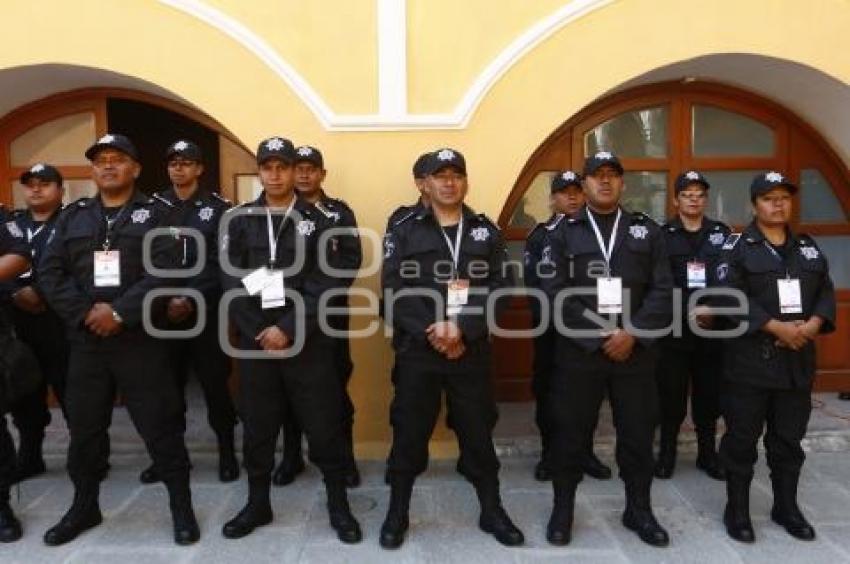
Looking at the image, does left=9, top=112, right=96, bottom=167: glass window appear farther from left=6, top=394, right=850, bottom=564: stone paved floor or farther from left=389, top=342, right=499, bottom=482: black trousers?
left=389, top=342, right=499, bottom=482: black trousers

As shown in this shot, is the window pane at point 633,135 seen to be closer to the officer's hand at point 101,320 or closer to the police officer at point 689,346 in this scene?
the police officer at point 689,346

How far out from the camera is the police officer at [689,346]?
4402mm

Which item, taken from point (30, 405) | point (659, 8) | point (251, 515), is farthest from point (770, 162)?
point (30, 405)

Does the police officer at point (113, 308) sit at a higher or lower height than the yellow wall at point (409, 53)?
lower

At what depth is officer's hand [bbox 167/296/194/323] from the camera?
3.98m

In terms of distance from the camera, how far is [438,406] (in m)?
3.74

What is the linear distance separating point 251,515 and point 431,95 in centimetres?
289

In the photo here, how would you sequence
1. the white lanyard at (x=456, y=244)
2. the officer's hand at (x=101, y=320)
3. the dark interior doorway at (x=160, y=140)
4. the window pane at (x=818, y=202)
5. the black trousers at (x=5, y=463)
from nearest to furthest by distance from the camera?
1. the officer's hand at (x=101, y=320)
2. the white lanyard at (x=456, y=244)
3. the black trousers at (x=5, y=463)
4. the window pane at (x=818, y=202)
5. the dark interior doorway at (x=160, y=140)

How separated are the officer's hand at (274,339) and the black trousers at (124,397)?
583 millimetres

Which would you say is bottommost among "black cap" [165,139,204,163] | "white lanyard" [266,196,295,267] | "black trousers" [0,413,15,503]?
"black trousers" [0,413,15,503]

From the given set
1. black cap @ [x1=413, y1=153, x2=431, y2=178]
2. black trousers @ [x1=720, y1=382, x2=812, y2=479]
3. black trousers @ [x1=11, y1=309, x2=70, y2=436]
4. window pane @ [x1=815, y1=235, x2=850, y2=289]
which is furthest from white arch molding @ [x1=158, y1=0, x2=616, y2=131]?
window pane @ [x1=815, y1=235, x2=850, y2=289]

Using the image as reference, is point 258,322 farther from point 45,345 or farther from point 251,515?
point 45,345

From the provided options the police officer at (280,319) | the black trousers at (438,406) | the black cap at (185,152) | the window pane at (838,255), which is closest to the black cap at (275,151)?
the police officer at (280,319)

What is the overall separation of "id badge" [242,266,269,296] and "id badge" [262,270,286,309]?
2cm
